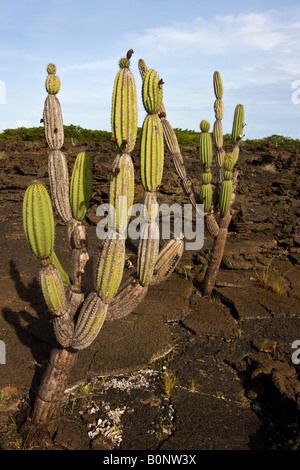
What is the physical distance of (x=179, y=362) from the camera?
14.2ft

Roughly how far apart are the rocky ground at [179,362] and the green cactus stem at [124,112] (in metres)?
2.33

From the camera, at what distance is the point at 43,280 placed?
306 cm

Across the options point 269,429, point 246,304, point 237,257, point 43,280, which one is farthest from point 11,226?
point 269,429

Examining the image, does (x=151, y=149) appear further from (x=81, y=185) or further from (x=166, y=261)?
A: (x=166, y=261)

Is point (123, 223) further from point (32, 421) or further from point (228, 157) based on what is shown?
point (228, 157)

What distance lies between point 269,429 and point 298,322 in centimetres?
222

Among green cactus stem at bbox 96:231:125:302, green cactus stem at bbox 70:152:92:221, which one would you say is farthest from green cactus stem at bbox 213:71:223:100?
green cactus stem at bbox 96:231:125:302

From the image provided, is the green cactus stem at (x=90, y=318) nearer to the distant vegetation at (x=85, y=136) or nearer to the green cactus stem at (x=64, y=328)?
the green cactus stem at (x=64, y=328)

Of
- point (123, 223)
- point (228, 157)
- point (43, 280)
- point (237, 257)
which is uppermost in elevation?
point (228, 157)

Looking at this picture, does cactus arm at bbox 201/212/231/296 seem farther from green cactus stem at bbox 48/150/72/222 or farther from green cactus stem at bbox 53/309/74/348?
green cactus stem at bbox 53/309/74/348

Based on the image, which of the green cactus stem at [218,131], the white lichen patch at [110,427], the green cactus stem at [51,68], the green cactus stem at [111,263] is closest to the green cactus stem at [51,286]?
the green cactus stem at [111,263]

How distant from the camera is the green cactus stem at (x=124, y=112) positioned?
114 inches

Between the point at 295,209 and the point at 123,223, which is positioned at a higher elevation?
the point at 123,223
